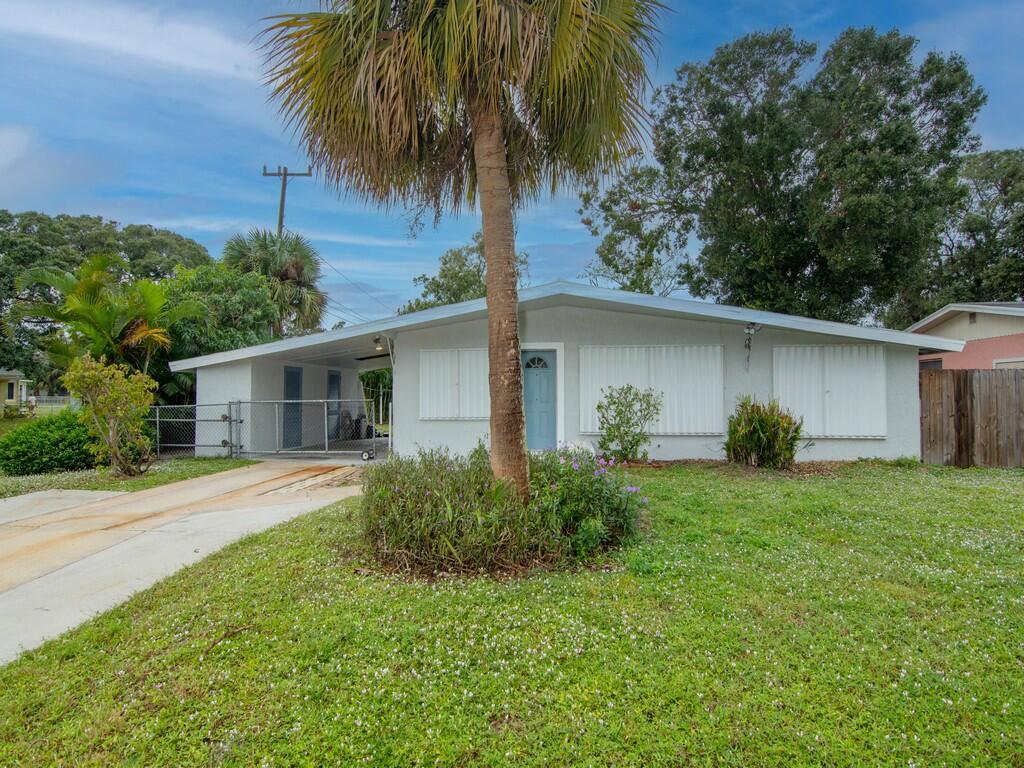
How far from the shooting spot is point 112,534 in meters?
5.49

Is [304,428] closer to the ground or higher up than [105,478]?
higher up

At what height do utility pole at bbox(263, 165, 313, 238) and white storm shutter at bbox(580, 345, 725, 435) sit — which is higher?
utility pole at bbox(263, 165, 313, 238)

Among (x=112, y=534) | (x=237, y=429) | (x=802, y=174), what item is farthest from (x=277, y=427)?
(x=802, y=174)

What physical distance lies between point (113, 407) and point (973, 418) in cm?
1475

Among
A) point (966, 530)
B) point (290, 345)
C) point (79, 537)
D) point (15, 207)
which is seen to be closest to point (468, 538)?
point (79, 537)

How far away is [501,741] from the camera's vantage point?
2238 millimetres

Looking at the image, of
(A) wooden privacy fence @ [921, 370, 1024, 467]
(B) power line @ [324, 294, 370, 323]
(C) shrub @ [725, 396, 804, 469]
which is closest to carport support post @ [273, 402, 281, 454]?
(B) power line @ [324, 294, 370, 323]

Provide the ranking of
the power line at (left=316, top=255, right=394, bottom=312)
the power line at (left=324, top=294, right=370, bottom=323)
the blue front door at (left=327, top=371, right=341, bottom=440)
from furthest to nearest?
the power line at (left=324, top=294, right=370, bottom=323)
the power line at (left=316, top=255, right=394, bottom=312)
the blue front door at (left=327, top=371, right=341, bottom=440)

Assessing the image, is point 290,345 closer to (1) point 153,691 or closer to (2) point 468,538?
(2) point 468,538

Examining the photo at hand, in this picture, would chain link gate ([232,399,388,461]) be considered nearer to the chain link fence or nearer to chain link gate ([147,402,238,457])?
the chain link fence

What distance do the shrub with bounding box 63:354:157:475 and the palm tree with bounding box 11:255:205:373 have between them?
297 cm

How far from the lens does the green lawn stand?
7.27ft

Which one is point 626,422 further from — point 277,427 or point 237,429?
point 237,429

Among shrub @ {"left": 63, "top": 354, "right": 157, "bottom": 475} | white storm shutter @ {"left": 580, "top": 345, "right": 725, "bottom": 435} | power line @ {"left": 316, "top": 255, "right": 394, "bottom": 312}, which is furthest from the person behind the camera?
power line @ {"left": 316, "top": 255, "right": 394, "bottom": 312}
